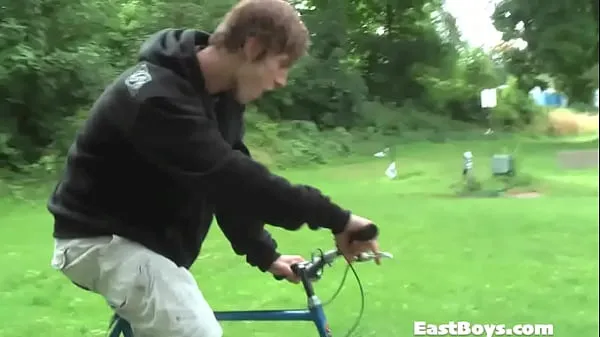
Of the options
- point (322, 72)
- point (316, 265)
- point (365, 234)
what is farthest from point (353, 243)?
point (322, 72)

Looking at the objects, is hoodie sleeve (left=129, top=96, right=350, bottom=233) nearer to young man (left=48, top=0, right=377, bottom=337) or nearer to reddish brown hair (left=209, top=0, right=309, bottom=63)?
young man (left=48, top=0, right=377, bottom=337)

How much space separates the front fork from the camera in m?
1.34

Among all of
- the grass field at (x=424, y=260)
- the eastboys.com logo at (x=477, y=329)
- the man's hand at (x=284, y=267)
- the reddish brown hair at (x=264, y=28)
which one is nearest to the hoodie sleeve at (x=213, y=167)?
the reddish brown hair at (x=264, y=28)

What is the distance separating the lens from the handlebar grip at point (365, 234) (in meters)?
1.11

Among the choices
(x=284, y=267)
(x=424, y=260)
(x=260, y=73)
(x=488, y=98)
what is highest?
(x=260, y=73)

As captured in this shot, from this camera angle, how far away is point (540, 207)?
1.86m

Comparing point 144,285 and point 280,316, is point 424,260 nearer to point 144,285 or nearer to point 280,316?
point 280,316

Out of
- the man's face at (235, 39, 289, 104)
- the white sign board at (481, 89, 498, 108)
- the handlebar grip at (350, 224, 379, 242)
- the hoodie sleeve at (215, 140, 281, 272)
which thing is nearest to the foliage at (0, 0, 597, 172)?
the white sign board at (481, 89, 498, 108)

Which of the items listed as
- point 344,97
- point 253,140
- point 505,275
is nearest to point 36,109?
point 253,140

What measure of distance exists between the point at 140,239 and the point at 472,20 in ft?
3.01

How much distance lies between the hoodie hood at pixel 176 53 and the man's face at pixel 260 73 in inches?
2.5

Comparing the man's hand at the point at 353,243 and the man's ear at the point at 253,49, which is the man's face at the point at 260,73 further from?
the man's hand at the point at 353,243

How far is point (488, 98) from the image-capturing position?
1790 millimetres

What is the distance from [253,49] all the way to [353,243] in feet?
0.92
